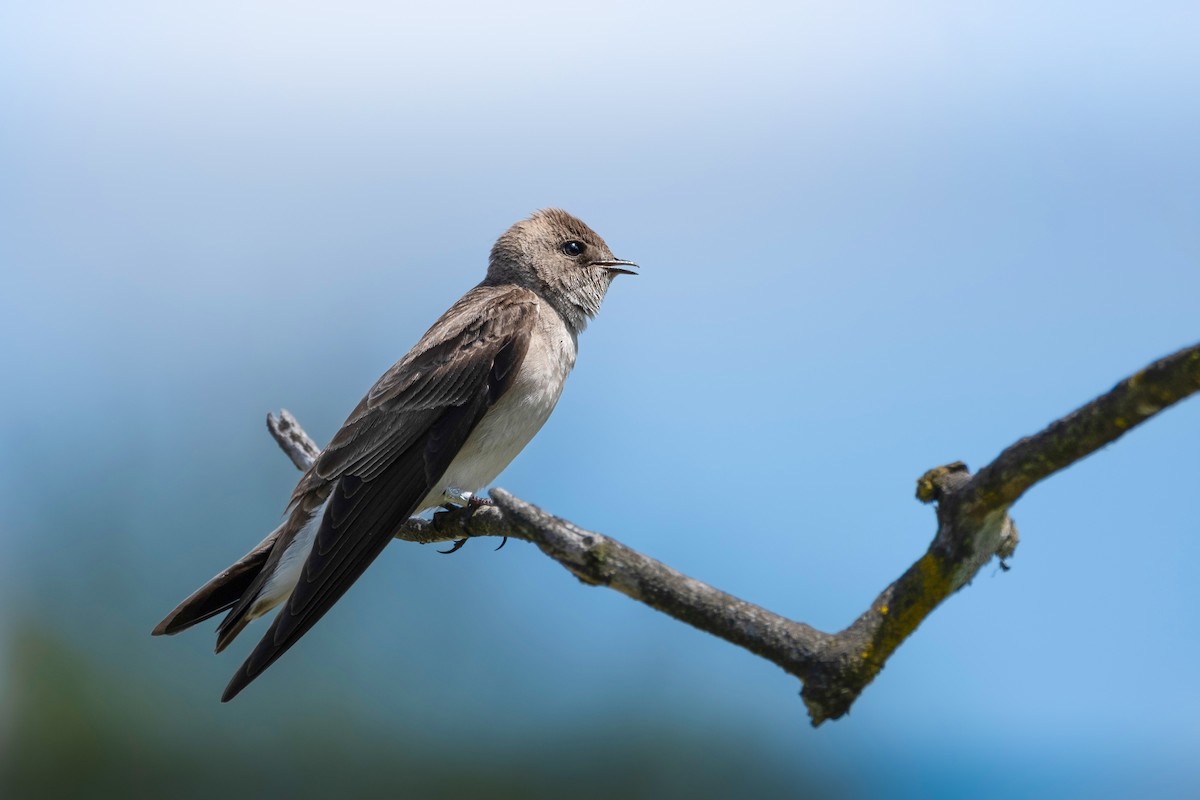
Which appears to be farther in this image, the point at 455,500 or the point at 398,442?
the point at 455,500

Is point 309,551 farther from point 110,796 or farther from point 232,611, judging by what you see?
point 110,796

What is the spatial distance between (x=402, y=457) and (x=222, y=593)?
3.37 ft

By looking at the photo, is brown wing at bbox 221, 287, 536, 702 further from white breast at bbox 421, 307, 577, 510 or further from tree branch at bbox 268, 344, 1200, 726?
tree branch at bbox 268, 344, 1200, 726

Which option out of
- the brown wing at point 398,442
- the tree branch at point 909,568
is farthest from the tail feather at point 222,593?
the tree branch at point 909,568

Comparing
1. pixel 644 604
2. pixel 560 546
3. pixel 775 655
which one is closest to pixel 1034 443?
pixel 775 655

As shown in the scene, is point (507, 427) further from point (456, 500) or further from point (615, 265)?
point (615, 265)

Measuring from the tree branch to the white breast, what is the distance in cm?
188

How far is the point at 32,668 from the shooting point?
1086 centimetres

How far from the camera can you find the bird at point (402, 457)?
470cm

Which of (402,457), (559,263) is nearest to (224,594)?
(402,457)

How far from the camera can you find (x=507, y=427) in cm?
515

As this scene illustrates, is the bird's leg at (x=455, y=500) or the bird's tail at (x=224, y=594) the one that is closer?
the bird's tail at (x=224, y=594)

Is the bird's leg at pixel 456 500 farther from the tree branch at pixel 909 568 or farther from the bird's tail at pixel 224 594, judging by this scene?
the tree branch at pixel 909 568

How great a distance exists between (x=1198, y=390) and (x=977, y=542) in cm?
66
